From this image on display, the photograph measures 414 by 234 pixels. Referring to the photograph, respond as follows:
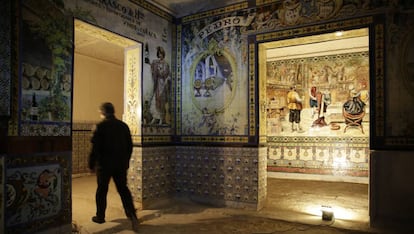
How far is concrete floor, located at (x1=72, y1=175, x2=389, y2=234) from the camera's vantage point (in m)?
4.25

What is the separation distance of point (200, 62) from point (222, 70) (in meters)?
0.51

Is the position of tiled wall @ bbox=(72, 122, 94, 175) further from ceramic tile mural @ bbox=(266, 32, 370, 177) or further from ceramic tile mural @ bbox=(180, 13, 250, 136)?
ceramic tile mural @ bbox=(266, 32, 370, 177)

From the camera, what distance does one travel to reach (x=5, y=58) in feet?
11.0

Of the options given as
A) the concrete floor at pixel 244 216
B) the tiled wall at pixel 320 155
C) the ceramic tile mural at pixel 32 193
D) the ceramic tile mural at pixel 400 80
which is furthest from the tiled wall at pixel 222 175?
the tiled wall at pixel 320 155

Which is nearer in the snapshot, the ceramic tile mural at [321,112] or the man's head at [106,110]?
the man's head at [106,110]

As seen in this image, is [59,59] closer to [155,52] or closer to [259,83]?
[155,52]

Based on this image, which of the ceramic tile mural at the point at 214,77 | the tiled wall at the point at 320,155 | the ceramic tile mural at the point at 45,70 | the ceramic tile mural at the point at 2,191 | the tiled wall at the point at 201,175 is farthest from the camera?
the tiled wall at the point at 320,155

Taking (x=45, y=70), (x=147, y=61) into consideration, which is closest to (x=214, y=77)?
(x=147, y=61)

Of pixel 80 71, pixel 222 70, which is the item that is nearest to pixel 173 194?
pixel 222 70

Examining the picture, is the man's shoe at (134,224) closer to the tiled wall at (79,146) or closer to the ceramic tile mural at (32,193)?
the ceramic tile mural at (32,193)

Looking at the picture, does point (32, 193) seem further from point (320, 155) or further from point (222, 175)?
point (320, 155)

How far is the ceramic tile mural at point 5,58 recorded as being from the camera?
3312 millimetres

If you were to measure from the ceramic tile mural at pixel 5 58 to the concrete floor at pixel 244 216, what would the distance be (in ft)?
6.21

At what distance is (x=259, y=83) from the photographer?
17.8 ft
